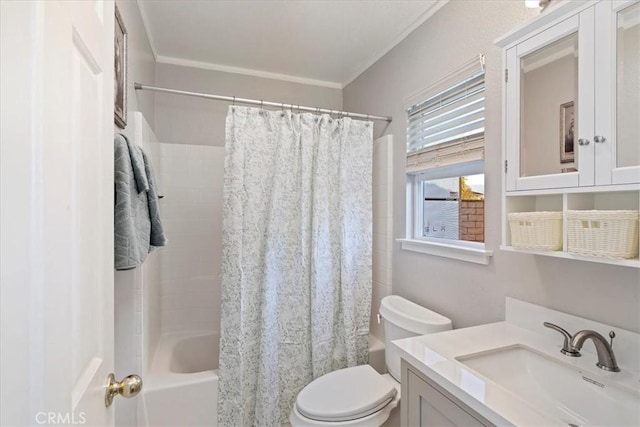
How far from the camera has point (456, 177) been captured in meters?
1.78

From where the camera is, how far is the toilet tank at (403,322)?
154cm

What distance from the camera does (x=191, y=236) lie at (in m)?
2.54

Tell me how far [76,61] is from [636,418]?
1483mm

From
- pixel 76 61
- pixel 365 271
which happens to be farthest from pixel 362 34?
pixel 76 61

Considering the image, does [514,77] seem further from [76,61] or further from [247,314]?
[247,314]

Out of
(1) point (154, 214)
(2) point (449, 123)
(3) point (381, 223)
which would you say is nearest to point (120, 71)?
(1) point (154, 214)

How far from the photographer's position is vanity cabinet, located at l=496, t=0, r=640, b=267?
2.83ft

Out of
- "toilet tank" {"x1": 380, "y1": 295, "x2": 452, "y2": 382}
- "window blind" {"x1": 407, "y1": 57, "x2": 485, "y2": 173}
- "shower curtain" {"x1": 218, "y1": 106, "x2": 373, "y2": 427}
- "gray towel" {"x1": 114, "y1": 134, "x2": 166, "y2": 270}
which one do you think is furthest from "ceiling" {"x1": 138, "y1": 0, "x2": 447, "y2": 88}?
"toilet tank" {"x1": 380, "y1": 295, "x2": 452, "y2": 382}

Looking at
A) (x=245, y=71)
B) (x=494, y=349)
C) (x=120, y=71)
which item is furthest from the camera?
(x=245, y=71)

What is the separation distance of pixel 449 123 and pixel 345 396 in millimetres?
1462

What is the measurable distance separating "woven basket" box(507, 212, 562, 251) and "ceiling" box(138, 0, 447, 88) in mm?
1301

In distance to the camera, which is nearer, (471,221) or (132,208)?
(132,208)

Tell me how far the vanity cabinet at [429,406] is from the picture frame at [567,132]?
800 millimetres

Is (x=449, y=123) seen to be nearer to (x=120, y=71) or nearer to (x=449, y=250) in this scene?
(x=449, y=250)
